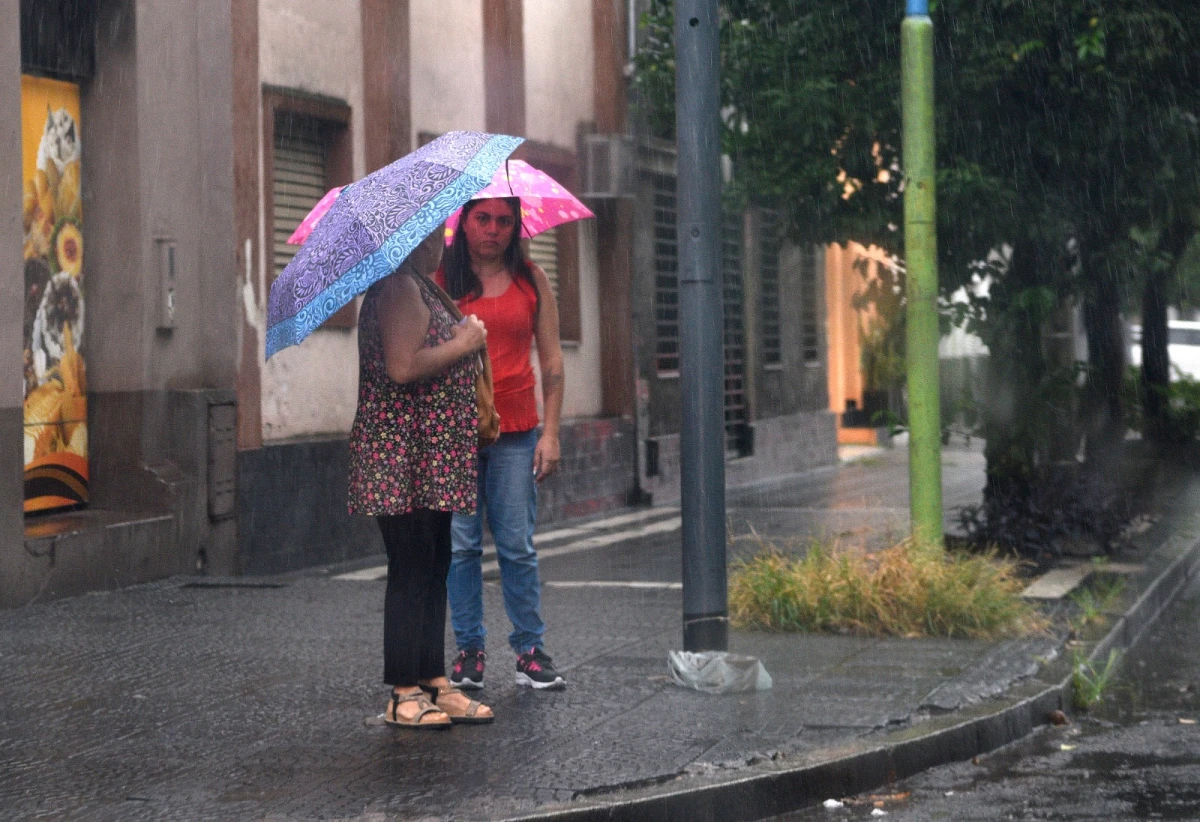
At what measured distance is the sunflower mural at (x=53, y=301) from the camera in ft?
35.0

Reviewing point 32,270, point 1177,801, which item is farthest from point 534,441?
point 32,270

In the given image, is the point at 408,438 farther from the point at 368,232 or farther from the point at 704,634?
the point at 704,634

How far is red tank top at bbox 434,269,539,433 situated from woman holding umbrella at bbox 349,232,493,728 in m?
0.57

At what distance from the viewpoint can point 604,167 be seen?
17453 millimetres

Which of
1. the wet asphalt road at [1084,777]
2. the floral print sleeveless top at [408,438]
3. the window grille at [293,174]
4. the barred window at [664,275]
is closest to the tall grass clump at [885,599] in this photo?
the wet asphalt road at [1084,777]

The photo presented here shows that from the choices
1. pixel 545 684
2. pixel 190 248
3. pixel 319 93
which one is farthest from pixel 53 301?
pixel 545 684

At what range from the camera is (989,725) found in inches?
257

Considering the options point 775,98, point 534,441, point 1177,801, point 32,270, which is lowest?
point 1177,801

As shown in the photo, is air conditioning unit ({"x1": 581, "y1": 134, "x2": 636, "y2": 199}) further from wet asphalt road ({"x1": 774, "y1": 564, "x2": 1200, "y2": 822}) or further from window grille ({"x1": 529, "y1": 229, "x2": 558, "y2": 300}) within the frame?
wet asphalt road ({"x1": 774, "y1": 564, "x2": 1200, "y2": 822})

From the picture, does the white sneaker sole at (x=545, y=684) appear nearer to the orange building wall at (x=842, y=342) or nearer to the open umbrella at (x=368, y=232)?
the open umbrella at (x=368, y=232)

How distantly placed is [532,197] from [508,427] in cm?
91

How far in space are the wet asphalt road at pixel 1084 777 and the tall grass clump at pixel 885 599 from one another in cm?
75

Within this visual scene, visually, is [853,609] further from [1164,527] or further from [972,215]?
[1164,527]

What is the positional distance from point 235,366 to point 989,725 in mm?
6825
